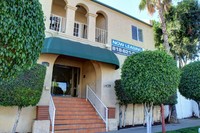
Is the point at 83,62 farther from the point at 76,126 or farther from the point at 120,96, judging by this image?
the point at 76,126

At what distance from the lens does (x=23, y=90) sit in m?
8.35

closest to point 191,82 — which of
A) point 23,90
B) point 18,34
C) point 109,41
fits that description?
point 109,41

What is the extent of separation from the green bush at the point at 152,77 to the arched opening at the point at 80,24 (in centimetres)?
688

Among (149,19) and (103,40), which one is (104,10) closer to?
(103,40)

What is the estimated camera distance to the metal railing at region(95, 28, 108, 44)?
1441cm

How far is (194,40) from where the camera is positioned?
20.4 metres

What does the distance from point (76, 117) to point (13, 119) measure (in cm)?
342

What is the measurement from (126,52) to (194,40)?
33.2ft

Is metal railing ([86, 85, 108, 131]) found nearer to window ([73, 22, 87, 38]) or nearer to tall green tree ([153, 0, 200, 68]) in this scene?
window ([73, 22, 87, 38])

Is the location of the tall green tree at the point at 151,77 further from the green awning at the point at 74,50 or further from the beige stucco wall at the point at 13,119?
the beige stucco wall at the point at 13,119

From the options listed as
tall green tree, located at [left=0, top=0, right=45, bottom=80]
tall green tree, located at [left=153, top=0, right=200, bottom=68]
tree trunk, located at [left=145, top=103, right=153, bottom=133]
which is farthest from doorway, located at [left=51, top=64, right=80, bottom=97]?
tall green tree, located at [left=153, top=0, right=200, bottom=68]

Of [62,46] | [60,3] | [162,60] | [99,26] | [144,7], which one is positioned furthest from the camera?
[144,7]

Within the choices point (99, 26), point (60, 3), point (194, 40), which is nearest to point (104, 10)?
point (99, 26)

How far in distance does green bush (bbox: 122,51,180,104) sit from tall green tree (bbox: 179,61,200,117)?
3797mm
